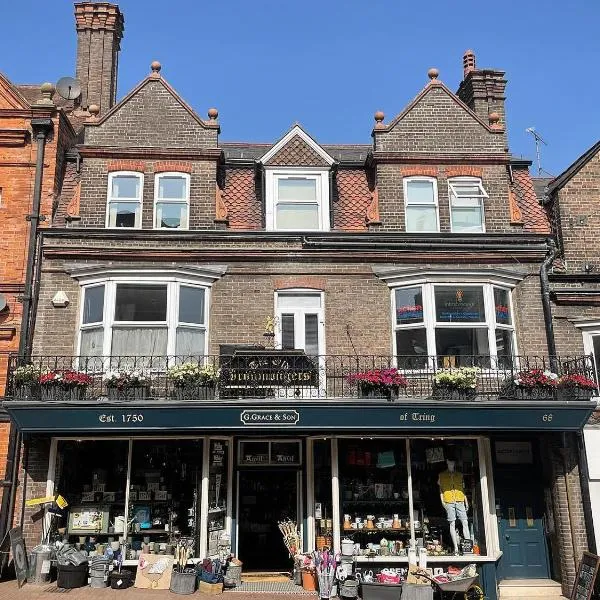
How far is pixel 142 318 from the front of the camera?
46.6 feet

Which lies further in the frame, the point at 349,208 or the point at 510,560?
the point at 349,208

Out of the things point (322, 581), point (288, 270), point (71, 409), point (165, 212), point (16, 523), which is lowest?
point (322, 581)

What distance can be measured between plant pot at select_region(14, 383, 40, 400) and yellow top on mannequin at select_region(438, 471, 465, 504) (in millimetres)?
8659

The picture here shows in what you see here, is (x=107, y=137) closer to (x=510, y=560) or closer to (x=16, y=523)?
(x=16, y=523)

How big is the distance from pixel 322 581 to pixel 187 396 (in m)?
4.43

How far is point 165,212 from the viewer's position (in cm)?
1537

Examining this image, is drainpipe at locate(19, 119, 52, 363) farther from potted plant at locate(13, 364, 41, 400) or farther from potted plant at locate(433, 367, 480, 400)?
potted plant at locate(433, 367, 480, 400)

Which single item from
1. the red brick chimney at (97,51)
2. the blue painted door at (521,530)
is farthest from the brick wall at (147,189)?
the blue painted door at (521,530)

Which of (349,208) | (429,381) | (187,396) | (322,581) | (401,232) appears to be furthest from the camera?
(349,208)

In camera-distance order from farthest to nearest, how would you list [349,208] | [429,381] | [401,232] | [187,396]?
[349,208]
[401,232]
[429,381]
[187,396]

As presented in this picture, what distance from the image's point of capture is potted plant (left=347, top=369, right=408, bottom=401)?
13.0 metres

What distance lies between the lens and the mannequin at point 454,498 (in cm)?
1352

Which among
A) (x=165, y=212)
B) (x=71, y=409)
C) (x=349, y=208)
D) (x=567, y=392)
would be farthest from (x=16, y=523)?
(x=567, y=392)

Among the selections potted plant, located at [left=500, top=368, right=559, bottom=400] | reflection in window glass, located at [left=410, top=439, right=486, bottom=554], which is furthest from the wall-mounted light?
potted plant, located at [left=500, top=368, right=559, bottom=400]
